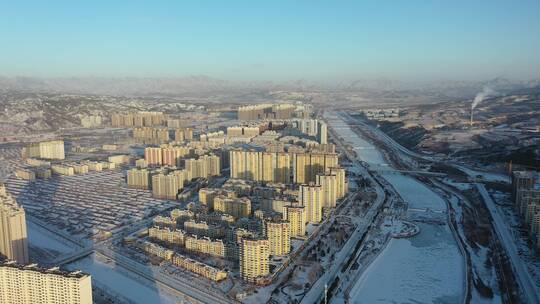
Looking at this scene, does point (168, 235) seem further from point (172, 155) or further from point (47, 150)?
point (47, 150)

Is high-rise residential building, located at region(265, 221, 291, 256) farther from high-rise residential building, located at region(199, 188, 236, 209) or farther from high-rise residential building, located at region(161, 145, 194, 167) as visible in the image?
high-rise residential building, located at region(161, 145, 194, 167)

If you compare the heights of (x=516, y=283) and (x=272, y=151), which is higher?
(x=272, y=151)

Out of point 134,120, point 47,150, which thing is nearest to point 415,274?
point 47,150

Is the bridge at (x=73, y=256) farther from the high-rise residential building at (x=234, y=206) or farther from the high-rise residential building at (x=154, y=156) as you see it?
the high-rise residential building at (x=154, y=156)

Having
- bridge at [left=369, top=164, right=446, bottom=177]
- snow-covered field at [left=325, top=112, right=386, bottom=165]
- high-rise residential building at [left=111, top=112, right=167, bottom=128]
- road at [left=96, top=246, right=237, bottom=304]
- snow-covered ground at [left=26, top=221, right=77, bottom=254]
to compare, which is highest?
high-rise residential building at [left=111, top=112, right=167, bottom=128]

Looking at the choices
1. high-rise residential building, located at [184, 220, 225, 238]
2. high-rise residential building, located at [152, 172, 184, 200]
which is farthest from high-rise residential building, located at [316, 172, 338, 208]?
high-rise residential building, located at [152, 172, 184, 200]

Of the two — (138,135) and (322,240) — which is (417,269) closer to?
(322,240)

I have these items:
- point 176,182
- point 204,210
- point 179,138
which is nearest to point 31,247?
point 204,210
